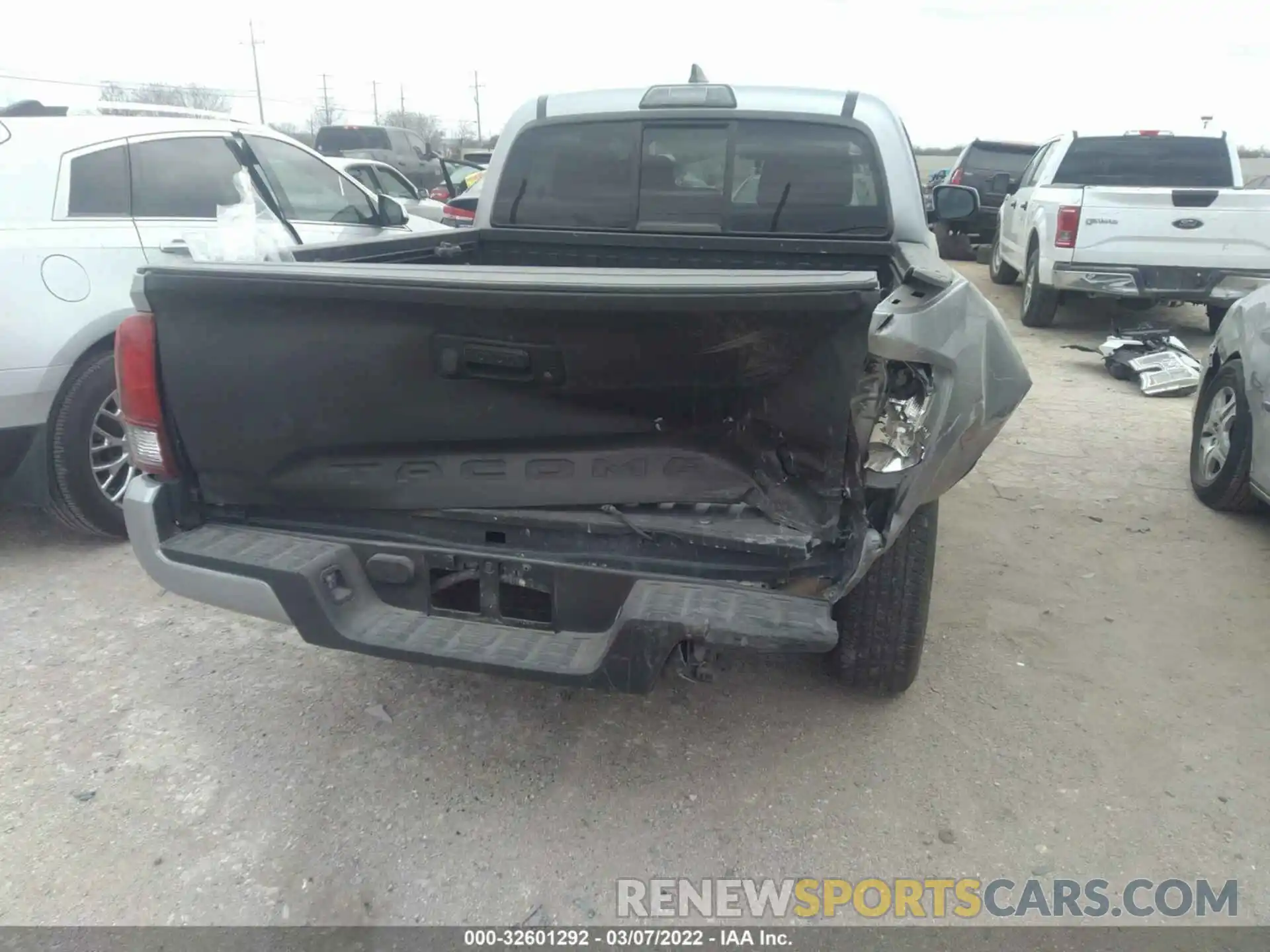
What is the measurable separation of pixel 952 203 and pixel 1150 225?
4847 millimetres

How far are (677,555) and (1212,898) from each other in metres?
1.62

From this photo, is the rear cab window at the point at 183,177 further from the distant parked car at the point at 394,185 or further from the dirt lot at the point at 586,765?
the distant parked car at the point at 394,185

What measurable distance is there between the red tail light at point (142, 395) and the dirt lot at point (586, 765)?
963 mm

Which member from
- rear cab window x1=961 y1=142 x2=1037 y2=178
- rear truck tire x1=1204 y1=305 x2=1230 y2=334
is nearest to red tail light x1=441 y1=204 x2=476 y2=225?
rear truck tire x1=1204 y1=305 x2=1230 y2=334

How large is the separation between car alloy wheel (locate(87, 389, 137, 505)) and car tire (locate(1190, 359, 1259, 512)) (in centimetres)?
531

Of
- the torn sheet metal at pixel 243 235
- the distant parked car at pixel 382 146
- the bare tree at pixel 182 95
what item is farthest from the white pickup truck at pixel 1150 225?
the bare tree at pixel 182 95

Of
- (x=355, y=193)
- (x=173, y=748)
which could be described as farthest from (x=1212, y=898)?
(x=355, y=193)

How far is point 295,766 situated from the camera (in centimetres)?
277

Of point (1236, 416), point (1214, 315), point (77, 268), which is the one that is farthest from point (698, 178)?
point (1214, 315)

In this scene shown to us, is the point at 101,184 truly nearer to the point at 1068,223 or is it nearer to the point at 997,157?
the point at 1068,223

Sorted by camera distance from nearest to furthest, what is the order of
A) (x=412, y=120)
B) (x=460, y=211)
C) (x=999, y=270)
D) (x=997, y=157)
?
(x=460, y=211) < (x=999, y=270) < (x=997, y=157) < (x=412, y=120)

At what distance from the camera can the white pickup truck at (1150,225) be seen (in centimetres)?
796

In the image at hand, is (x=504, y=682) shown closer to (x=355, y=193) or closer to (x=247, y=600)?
(x=247, y=600)

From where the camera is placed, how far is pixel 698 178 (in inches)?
155
